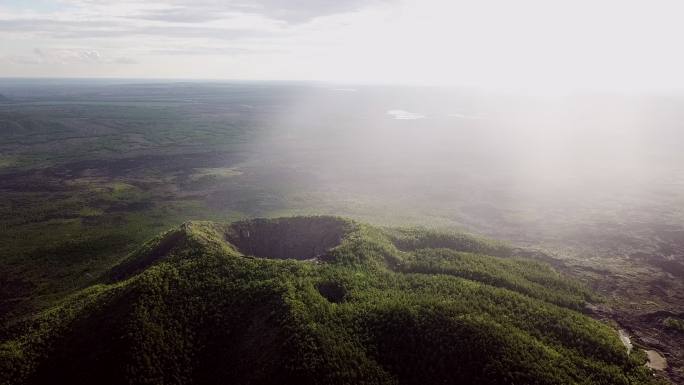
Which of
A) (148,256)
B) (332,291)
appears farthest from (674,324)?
(148,256)

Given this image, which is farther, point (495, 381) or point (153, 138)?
point (153, 138)

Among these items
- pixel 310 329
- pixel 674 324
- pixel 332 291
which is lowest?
pixel 674 324

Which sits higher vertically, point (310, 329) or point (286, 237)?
point (310, 329)

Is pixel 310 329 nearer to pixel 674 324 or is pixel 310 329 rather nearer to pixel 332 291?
pixel 332 291

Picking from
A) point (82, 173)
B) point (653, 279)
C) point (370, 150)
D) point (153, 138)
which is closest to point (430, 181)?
point (370, 150)

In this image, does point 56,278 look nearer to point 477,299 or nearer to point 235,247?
point 235,247

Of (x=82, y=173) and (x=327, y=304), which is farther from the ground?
(x=327, y=304)
